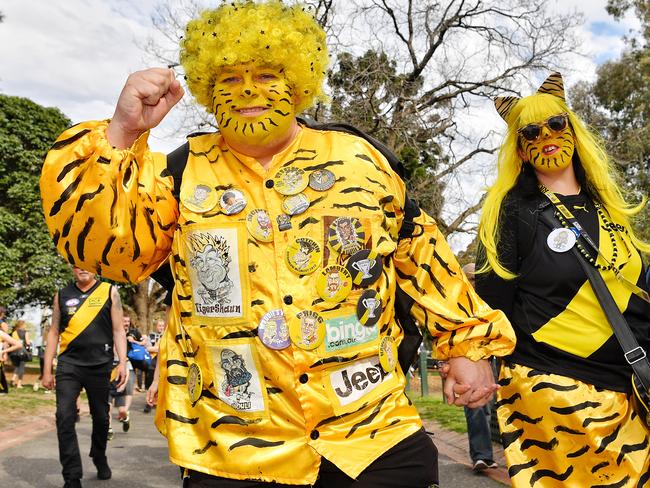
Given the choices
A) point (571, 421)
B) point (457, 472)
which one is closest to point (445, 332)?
point (571, 421)

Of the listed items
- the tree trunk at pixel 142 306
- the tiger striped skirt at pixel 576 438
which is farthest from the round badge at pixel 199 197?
the tree trunk at pixel 142 306

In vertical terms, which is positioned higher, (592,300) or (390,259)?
(390,259)

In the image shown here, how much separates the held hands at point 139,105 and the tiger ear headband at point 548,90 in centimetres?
196

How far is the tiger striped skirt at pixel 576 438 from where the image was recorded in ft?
8.96

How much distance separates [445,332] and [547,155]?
1247 mm

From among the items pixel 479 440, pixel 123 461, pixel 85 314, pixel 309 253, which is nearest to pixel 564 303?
pixel 309 253

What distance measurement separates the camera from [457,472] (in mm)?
5980

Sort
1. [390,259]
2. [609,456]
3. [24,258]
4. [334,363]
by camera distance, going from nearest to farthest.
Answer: [334,363] < [390,259] < [609,456] < [24,258]

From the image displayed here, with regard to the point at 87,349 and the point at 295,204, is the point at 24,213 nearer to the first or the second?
the point at 87,349

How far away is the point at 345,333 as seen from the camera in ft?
6.79

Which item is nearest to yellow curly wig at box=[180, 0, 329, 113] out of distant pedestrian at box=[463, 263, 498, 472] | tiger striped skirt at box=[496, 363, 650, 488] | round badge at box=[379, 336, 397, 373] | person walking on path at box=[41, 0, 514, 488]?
person walking on path at box=[41, 0, 514, 488]

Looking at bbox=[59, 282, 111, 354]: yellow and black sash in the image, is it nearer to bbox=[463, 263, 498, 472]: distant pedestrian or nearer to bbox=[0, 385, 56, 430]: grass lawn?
bbox=[463, 263, 498, 472]: distant pedestrian

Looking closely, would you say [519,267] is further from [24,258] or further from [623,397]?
[24,258]

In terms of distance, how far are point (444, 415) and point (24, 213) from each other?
1794 cm
